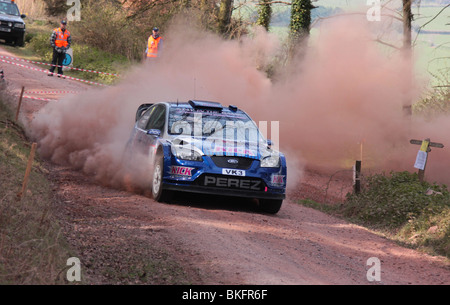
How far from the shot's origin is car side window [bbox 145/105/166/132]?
38.0 feet

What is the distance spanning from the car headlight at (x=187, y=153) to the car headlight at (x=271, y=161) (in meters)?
1.01

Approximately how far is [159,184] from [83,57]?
22367 millimetres

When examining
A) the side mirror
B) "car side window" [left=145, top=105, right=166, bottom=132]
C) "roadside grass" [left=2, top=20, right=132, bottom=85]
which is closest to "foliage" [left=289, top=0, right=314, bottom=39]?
"roadside grass" [left=2, top=20, right=132, bottom=85]

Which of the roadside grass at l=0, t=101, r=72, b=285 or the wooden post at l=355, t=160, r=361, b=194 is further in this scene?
the wooden post at l=355, t=160, r=361, b=194

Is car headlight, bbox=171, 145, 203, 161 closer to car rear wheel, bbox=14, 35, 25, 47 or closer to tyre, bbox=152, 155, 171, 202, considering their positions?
tyre, bbox=152, 155, 171, 202

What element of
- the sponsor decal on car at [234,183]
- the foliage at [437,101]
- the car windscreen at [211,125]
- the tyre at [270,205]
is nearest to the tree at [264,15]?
the foliage at [437,101]

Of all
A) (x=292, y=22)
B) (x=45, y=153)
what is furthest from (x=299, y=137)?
(x=45, y=153)

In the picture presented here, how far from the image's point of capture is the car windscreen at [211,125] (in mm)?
11188

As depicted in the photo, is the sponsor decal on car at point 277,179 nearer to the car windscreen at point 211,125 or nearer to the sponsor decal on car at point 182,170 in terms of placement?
the car windscreen at point 211,125

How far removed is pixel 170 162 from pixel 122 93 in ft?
21.5

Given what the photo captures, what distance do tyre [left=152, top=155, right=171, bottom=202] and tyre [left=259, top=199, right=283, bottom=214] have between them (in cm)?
160

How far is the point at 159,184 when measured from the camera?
10.6m

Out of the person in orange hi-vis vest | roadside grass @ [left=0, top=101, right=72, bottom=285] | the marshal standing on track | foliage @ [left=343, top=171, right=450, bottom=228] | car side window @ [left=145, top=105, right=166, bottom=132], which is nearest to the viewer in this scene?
roadside grass @ [left=0, top=101, right=72, bottom=285]
